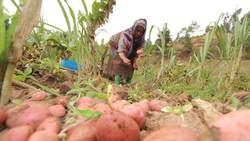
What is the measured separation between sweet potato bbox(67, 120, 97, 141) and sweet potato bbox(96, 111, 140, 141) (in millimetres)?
47

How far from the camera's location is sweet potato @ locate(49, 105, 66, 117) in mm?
1059

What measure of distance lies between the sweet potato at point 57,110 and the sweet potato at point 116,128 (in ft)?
0.88

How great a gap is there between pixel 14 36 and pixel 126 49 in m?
3.94

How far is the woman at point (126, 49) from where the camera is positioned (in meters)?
5.06

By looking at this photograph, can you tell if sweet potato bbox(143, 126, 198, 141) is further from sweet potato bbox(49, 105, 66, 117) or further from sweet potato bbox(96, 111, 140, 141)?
sweet potato bbox(49, 105, 66, 117)

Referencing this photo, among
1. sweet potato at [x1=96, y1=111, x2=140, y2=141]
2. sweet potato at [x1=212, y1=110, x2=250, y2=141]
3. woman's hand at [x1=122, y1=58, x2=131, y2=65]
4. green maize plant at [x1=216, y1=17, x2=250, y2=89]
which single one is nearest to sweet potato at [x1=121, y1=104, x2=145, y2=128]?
sweet potato at [x1=96, y1=111, x2=140, y2=141]

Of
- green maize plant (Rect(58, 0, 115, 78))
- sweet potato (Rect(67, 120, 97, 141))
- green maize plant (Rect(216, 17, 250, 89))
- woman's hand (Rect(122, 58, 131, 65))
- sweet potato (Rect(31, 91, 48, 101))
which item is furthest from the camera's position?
woman's hand (Rect(122, 58, 131, 65))

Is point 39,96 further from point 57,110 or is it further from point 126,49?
point 126,49

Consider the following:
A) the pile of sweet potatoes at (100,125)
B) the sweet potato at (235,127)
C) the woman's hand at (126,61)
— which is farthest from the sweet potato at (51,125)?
the woman's hand at (126,61)

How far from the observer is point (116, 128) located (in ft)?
2.59

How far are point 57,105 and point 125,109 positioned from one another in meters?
0.23

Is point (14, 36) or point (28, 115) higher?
point (14, 36)

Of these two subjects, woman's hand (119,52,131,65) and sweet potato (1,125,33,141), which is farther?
woman's hand (119,52,131,65)

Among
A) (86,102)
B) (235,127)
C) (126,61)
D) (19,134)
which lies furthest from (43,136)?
(126,61)
